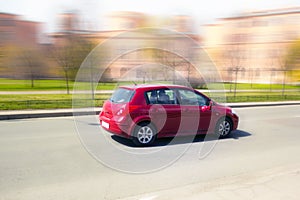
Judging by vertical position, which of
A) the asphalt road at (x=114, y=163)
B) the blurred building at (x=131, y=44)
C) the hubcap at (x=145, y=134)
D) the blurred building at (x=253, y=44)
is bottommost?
the asphalt road at (x=114, y=163)

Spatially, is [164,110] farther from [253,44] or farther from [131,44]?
[253,44]

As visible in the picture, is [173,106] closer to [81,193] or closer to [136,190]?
[136,190]

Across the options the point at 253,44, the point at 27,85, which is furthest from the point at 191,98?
the point at 253,44

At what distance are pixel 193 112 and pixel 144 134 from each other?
52.7 inches

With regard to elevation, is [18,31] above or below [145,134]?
above

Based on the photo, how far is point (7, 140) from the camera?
5617 millimetres

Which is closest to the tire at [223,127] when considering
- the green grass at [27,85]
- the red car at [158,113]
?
the red car at [158,113]

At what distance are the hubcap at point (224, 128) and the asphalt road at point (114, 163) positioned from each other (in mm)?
199

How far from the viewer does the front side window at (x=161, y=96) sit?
5.44 metres

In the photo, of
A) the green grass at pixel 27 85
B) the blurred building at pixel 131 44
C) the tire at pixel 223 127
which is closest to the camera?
the tire at pixel 223 127

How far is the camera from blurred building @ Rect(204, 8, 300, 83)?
16.6 meters

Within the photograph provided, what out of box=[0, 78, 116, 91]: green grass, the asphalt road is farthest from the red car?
box=[0, 78, 116, 91]: green grass

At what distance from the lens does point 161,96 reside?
18.3ft

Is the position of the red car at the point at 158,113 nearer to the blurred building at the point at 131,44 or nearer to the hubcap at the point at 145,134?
the hubcap at the point at 145,134
